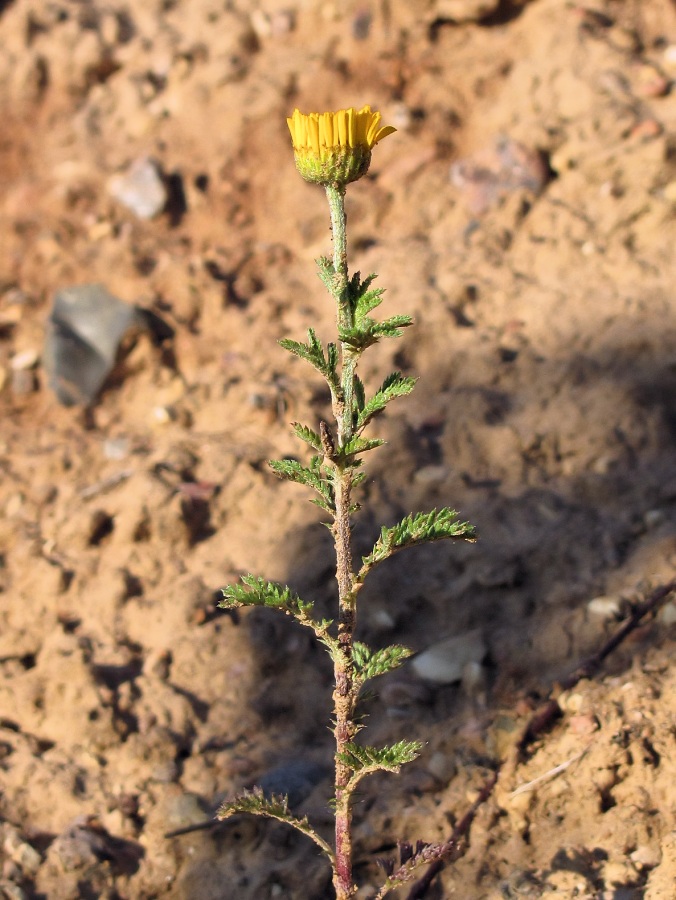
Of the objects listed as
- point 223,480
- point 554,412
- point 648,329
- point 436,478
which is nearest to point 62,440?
point 223,480

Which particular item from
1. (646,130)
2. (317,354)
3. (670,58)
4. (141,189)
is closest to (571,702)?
(317,354)

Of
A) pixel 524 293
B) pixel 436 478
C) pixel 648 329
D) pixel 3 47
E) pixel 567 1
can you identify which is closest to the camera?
pixel 436 478

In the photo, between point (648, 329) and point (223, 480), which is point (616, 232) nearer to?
point (648, 329)

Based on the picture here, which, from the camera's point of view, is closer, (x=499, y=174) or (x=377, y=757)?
(x=377, y=757)

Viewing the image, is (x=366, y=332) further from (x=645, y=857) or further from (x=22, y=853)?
(x=22, y=853)

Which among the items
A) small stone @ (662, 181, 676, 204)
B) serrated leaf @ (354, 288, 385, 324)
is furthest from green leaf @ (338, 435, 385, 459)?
small stone @ (662, 181, 676, 204)

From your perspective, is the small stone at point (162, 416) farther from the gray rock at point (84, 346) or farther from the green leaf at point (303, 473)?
the green leaf at point (303, 473)

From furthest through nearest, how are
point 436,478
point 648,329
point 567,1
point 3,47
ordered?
1. point 3,47
2. point 567,1
3. point 648,329
4. point 436,478
